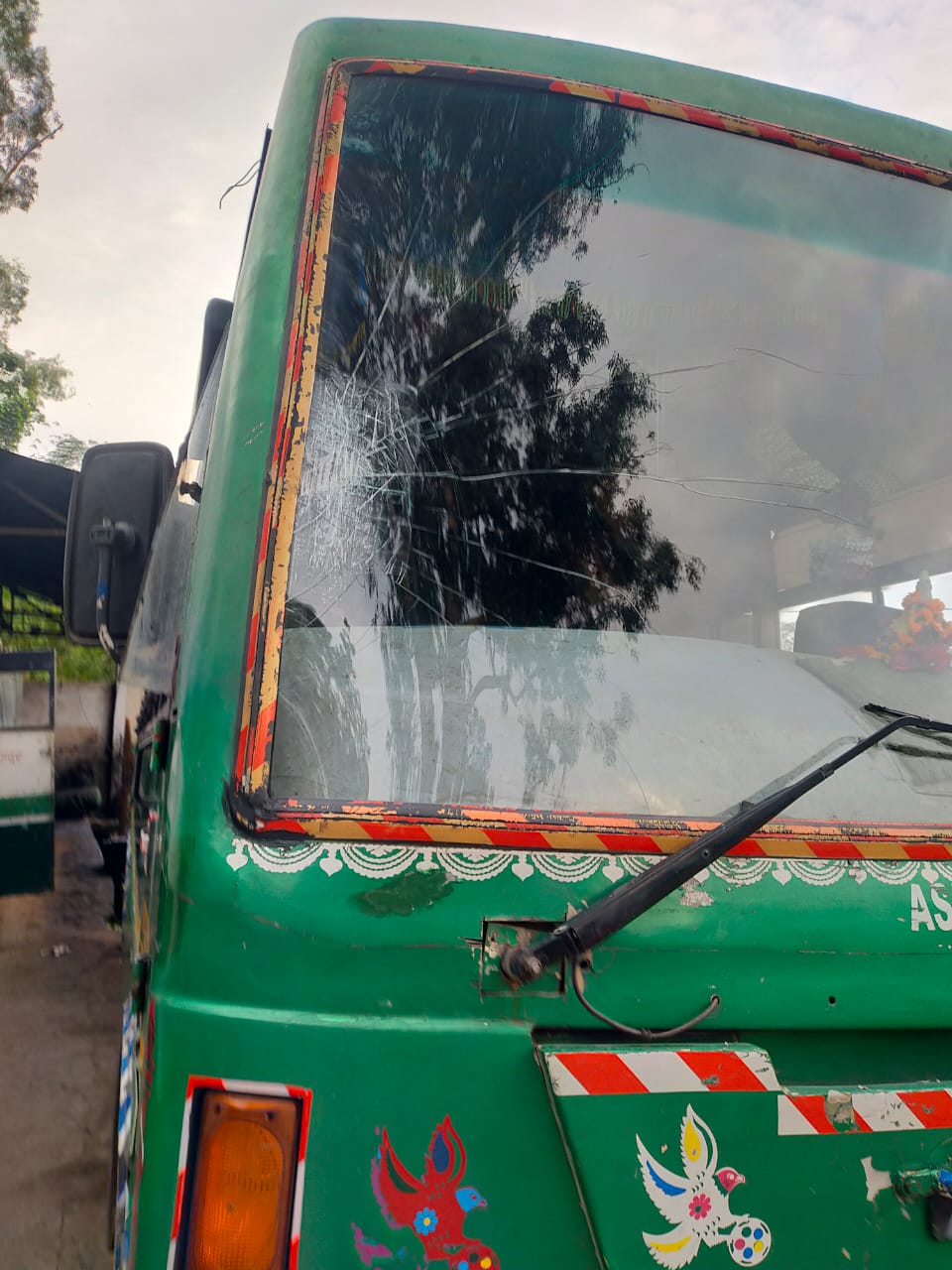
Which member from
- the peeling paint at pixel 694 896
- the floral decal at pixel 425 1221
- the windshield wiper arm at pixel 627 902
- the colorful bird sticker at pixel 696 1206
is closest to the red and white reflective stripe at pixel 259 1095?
the floral decal at pixel 425 1221

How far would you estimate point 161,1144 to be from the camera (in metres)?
1.08

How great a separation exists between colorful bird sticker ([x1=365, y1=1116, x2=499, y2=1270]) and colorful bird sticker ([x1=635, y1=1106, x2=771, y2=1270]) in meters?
0.22

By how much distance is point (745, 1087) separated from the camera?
1151 millimetres

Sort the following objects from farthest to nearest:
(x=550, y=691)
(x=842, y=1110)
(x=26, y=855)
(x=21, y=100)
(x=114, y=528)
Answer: (x=21, y=100), (x=26, y=855), (x=114, y=528), (x=550, y=691), (x=842, y=1110)

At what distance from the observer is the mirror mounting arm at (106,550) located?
1806 mm

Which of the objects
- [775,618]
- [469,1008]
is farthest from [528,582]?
[469,1008]

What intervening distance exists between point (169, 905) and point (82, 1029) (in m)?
3.40

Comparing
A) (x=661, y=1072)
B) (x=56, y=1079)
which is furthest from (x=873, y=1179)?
(x=56, y=1079)

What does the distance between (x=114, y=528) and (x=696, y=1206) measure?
1.57m

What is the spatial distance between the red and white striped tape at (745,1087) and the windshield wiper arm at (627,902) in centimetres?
12

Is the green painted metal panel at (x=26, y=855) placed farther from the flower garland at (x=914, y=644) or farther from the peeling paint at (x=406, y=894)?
the flower garland at (x=914, y=644)

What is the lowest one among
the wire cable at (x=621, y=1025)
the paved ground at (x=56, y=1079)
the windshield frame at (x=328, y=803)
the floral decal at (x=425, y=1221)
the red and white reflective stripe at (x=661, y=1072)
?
the paved ground at (x=56, y=1079)

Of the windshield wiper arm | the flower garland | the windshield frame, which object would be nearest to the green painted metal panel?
the windshield frame

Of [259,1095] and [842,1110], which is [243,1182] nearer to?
[259,1095]
